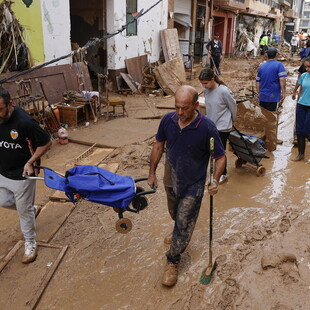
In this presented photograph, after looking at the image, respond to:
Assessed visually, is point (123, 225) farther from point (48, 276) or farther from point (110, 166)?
point (110, 166)

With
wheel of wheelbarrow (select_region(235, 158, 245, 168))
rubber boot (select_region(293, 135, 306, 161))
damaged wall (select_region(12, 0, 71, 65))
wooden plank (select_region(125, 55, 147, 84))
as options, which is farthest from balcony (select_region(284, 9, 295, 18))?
wheel of wheelbarrow (select_region(235, 158, 245, 168))

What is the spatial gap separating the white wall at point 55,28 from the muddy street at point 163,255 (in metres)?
5.05

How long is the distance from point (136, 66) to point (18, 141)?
34.7 ft

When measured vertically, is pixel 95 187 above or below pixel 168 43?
below

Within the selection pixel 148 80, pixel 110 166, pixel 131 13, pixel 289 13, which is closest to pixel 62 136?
pixel 110 166

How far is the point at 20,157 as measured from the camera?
3.52 m

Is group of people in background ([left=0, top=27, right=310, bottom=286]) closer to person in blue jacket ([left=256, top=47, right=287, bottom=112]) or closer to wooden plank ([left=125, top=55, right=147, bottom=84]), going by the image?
person in blue jacket ([left=256, top=47, right=287, bottom=112])

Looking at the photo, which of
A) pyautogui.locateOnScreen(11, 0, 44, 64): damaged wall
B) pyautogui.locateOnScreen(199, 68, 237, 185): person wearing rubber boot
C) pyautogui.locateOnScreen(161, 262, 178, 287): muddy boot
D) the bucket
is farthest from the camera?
pyautogui.locateOnScreen(11, 0, 44, 64): damaged wall

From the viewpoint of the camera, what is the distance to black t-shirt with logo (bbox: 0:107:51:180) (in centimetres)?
336

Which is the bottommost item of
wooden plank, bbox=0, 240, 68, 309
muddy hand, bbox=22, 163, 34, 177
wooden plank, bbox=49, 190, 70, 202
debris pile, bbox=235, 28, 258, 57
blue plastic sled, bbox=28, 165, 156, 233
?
wooden plank, bbox=0, 240, 68, 309

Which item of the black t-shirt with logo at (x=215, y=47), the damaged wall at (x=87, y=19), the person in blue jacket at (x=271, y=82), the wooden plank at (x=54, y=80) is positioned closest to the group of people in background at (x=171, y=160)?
the person in blue jacket at (x=271, y=82)

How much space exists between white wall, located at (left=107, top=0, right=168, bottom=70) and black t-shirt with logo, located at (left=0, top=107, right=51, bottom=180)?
9.16 meters

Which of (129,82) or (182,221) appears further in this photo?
(129,82)

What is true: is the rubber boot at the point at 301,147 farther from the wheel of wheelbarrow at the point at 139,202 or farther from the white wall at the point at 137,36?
the white wall at the point at 137,36
